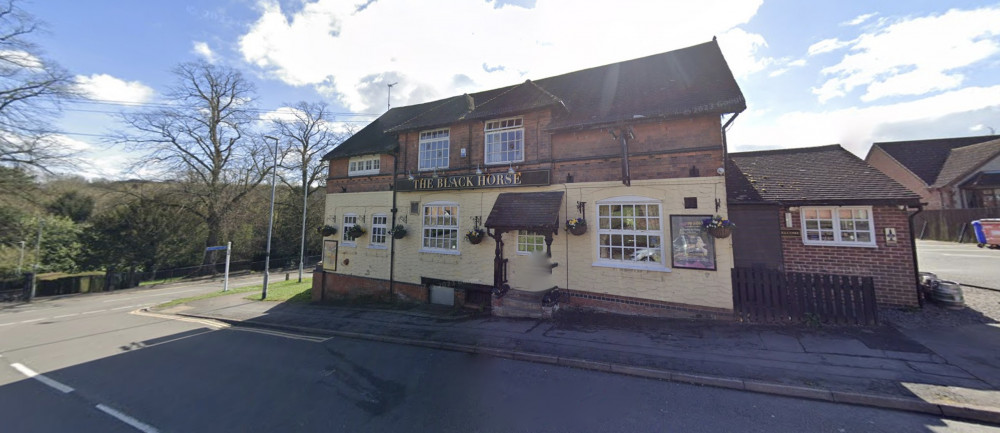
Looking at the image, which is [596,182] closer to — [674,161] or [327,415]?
[674,161]

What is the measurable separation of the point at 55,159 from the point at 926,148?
64.0 metres

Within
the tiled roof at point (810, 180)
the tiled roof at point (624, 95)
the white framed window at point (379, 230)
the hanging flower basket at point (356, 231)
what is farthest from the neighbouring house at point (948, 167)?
the hanging flower basket at point (356, 231)

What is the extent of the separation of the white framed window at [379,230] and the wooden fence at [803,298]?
40.5 feet

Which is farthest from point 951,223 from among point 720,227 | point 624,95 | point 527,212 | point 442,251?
point 442,251

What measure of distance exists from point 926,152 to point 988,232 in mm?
15171

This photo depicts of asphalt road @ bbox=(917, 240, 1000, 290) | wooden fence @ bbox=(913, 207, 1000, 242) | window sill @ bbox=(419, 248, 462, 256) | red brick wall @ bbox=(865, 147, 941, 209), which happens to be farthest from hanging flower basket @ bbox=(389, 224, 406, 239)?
red brick wall @ bbox=(865, 147, 941, 209)

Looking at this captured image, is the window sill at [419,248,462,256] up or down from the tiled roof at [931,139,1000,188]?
down

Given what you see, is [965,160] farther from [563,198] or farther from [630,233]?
[563,198]

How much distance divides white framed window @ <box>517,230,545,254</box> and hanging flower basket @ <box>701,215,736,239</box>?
4589mm

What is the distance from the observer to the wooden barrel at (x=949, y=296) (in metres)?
8.54

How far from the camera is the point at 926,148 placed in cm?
2869

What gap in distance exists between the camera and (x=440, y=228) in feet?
41.8

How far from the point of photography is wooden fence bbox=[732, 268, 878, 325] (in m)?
7.48

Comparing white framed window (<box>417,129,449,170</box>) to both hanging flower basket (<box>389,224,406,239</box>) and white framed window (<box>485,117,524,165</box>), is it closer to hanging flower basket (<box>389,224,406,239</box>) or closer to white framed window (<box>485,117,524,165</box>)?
white framed window (<box>485,117,524,165</box>)
